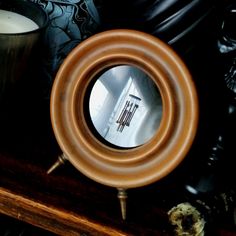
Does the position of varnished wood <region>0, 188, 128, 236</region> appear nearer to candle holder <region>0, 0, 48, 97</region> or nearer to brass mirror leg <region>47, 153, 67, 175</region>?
brass mirror leg <region>47, 153, 67, 175</region>

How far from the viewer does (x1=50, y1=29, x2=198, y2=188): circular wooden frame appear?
0.81 metres

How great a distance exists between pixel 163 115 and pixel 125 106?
0.29ft

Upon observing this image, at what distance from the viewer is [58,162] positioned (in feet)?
3.16

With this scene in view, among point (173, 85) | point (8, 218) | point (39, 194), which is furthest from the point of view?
point (8, 218)

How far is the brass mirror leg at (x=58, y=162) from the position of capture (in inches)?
37.4

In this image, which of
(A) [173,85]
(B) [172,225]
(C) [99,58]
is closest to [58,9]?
(C) [99,58]

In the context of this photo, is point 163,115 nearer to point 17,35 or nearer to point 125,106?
point 125,106

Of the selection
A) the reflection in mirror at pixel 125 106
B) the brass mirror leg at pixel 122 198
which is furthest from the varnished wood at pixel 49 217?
the reflection in mirror at pixel 125 106

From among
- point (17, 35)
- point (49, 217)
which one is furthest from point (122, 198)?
point (17, 35)

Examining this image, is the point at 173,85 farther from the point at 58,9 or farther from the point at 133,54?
the point at 58,9

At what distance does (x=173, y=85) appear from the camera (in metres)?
0.82

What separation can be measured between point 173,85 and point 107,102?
151mm

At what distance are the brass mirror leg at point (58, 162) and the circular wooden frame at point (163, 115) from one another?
0.07m

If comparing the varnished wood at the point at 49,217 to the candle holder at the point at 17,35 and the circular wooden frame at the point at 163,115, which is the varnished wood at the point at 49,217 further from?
the candle holder at the point at 17,35
